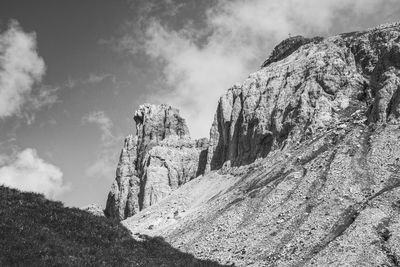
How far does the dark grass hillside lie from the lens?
1858 cm

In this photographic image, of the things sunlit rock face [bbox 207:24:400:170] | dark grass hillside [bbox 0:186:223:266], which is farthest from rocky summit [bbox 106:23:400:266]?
dark grass hillside [bbox 0:186:223:266]

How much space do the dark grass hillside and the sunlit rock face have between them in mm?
67809

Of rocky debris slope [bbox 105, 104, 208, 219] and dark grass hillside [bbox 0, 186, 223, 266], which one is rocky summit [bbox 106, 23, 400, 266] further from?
dark grass hillside [bbox 0, 186, 223, 266]


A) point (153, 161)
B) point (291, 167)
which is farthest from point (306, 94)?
point (153, 161)

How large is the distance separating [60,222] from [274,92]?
358ft

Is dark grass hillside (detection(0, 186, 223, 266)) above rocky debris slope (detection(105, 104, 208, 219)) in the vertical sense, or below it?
below

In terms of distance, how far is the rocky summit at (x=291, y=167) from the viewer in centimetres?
5556

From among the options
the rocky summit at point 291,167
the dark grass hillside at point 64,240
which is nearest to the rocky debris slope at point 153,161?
the rocky summit at point 291,167

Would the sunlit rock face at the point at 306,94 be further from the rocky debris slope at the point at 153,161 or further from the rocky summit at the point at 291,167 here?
the rocky debris slope at the point at 153,161

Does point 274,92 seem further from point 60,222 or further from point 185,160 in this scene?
point 60,222

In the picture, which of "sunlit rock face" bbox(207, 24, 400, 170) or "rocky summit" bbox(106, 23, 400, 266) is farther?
"sunlit rock face" bbox(207, 24, 400, 170)

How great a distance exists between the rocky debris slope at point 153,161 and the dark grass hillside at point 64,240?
408ft

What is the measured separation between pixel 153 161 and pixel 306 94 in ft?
223

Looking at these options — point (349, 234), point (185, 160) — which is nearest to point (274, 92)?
point (185, 160)
